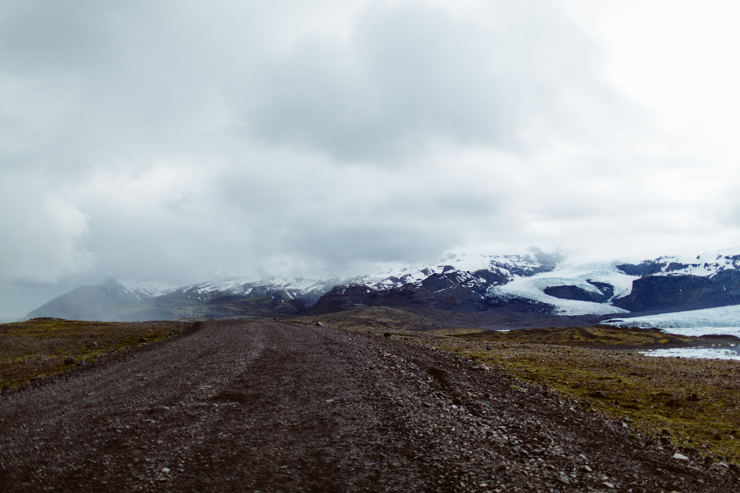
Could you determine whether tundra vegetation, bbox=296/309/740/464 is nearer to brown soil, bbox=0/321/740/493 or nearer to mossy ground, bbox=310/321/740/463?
mossy ground, bbox=310/321/740/463

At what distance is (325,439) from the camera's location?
931cm

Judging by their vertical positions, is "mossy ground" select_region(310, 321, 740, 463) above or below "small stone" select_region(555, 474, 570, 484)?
below

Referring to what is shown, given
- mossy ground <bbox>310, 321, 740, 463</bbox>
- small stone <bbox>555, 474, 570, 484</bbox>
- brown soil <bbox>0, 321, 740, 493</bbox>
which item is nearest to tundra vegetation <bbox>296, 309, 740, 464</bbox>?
mossy ground <bbox>310, 321, 740, 463</bbox>

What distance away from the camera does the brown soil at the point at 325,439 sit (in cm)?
743

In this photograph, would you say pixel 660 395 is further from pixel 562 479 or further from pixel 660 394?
pixel 562 479

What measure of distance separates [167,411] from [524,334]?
555 feet

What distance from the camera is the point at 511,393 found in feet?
46.6

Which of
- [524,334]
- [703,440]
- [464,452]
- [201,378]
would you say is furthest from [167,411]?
[524,334]

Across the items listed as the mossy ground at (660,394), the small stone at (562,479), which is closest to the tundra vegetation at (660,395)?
the mossy ground at (660,394)

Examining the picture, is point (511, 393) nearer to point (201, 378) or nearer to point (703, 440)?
point (703, 440)

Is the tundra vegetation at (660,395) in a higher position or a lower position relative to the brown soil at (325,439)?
lower

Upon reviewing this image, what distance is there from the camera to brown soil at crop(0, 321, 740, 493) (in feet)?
24.4

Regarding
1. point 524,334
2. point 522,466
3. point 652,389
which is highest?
point 522,466

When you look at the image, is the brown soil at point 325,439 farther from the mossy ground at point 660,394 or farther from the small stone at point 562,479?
the mossy ground at point 660,394
